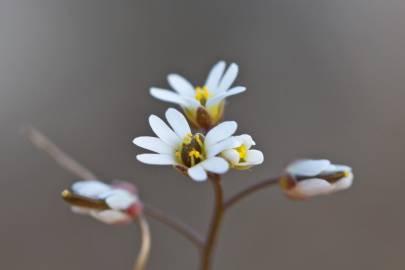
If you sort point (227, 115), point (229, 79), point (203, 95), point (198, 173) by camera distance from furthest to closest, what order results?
1. point (227, 115)
2. point (203, 95)
3. point (229, 79)
4. point (198, 173)

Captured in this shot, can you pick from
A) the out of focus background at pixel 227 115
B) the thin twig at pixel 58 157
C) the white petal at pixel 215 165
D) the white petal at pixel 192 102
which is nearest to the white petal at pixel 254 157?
the white petal at pixel 215 165

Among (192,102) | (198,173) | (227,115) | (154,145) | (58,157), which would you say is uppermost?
(227,115)

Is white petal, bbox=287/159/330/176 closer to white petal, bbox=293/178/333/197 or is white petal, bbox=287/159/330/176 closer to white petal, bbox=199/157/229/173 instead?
white petal, bbox=293/178/333/197

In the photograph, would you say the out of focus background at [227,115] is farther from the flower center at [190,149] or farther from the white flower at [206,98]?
the flower center at [190,149]

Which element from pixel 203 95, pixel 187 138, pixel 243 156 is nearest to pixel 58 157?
pixel 203 95

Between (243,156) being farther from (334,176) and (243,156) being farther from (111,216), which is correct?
(111,216)

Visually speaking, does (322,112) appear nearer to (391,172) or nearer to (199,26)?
(391,172)
